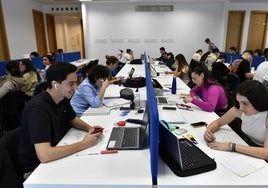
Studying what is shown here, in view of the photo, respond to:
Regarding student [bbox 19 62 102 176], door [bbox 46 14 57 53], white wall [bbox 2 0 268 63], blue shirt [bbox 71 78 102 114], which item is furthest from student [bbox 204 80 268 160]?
door [bbox 46 14 57 53]

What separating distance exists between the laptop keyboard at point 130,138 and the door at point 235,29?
29.5 ft

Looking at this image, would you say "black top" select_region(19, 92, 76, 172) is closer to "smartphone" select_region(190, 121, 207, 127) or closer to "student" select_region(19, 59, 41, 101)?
"smartphone" select_region(190, 121, 207, 127)

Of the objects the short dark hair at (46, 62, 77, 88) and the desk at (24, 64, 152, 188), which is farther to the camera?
the short dark hair at (46, 62, 77, 88)

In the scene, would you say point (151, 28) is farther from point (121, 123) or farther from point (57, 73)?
point (57, 73)

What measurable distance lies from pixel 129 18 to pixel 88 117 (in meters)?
7.34

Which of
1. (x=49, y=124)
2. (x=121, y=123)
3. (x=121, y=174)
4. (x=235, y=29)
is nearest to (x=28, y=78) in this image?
(x=121, y=123)

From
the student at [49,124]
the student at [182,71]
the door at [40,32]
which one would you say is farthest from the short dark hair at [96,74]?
the door at [40,32]

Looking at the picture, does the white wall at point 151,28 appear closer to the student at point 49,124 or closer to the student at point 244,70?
the student at point 244,70

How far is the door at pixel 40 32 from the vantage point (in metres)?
8.18

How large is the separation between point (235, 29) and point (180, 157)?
9579 mm

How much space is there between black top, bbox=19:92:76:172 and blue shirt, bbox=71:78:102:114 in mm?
705

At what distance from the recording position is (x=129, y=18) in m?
8.60

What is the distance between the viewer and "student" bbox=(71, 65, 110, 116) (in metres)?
2.34

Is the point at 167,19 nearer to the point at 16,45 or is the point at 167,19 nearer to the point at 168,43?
the point at 168,43
